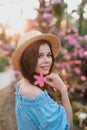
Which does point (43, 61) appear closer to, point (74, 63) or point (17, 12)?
point (74, 63)

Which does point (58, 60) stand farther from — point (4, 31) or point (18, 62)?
point (4, 31)

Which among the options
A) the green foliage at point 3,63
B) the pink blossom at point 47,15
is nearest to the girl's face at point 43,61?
the pink blossom at point 47,15

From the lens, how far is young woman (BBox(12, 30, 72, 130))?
2575 mm

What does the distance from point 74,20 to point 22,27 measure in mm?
1814

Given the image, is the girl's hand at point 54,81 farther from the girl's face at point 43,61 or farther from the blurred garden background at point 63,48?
the blurred garden background at point 63,48

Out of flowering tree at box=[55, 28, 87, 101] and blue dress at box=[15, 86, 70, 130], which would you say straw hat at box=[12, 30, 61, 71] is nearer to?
blue dress at box=[15, 86, 70, 130]

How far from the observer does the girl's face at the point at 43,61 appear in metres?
2.64

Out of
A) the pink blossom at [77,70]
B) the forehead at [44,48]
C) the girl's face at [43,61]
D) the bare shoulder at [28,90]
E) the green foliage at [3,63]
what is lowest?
the green foliage at [3,63]

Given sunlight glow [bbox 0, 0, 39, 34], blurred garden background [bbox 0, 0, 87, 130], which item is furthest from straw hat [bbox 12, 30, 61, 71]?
sunlight glow [bbox 0, 0, 39, 34]

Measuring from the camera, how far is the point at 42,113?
Result: 2.55m

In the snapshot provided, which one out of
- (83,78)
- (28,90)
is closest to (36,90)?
(28,90)

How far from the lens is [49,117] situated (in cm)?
257

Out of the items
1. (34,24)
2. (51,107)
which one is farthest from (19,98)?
(34,24)

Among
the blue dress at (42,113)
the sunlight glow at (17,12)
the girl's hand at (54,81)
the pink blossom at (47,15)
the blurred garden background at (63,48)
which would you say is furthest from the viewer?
the sunlight glow at (17,12)
